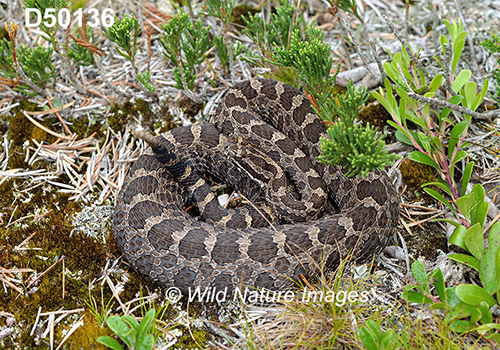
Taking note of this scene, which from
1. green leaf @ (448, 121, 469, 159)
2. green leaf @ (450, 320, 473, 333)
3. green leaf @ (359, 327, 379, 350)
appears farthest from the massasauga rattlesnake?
green leaf @ (450, 320, 473, 333)

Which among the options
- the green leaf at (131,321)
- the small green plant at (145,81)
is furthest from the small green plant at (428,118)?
the green leaf at (131,321)

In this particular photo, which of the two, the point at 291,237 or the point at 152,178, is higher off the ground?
the point at 152,178

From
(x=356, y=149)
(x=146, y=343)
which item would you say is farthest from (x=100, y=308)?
(x=356, y=149)

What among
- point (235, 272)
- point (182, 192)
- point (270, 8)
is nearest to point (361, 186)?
point (235, 272)

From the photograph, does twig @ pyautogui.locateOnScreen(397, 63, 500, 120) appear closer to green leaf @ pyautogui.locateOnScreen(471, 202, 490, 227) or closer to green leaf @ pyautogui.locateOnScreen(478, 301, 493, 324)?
green leaf @ pyautogui.locateOnScreen(471, 202, 490, 227)

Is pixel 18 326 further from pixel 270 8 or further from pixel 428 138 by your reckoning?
pixel 270 8

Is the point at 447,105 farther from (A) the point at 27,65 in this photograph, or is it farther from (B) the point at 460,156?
(A) the point at 27,65

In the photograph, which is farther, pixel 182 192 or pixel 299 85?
pixel 299 85
